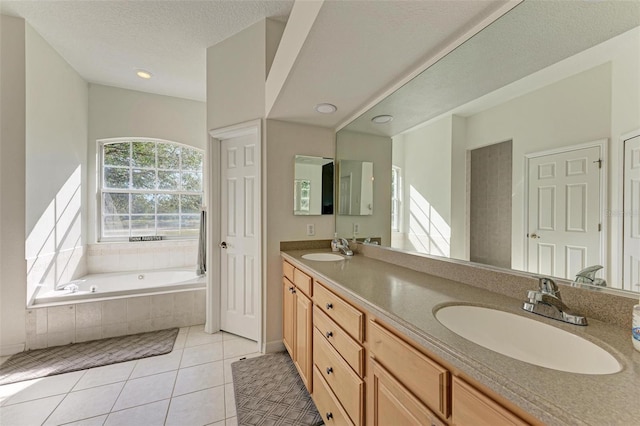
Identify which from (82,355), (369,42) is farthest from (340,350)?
(82,355)

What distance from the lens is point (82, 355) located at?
216cm

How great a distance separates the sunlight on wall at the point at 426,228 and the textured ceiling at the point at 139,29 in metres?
1.90

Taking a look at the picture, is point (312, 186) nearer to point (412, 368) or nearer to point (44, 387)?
point (412, 368)

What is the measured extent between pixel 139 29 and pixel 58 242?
235 cm

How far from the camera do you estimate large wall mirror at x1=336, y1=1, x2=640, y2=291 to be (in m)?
0.78

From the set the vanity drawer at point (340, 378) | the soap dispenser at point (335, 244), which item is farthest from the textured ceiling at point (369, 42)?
the vanity drawer at point (340, 378)

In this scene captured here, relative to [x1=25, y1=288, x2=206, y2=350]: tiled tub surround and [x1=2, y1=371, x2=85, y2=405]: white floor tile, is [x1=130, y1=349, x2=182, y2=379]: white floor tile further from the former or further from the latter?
[x1=25, y1=288, x2=206, y2=350]: tiled tub surround

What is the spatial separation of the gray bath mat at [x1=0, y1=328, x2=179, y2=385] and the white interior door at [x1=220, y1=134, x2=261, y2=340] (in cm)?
61

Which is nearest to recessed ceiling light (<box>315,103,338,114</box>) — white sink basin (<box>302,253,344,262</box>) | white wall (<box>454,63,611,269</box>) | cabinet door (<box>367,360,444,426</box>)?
white wall (<box>454,63,611,269</box>)

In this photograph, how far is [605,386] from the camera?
48 centimetres

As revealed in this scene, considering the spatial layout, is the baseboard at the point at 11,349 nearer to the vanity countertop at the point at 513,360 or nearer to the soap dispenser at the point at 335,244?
the soap dispenser at the point at 335,244

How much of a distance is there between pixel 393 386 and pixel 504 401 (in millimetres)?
401

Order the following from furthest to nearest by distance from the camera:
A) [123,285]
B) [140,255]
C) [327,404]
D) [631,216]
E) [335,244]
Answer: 1. [140,255]
2. [123,285]
3. [335,244]
4. [327,404]
5. [631,216]

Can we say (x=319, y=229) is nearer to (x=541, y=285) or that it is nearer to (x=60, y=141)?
(x=541, y=285)
